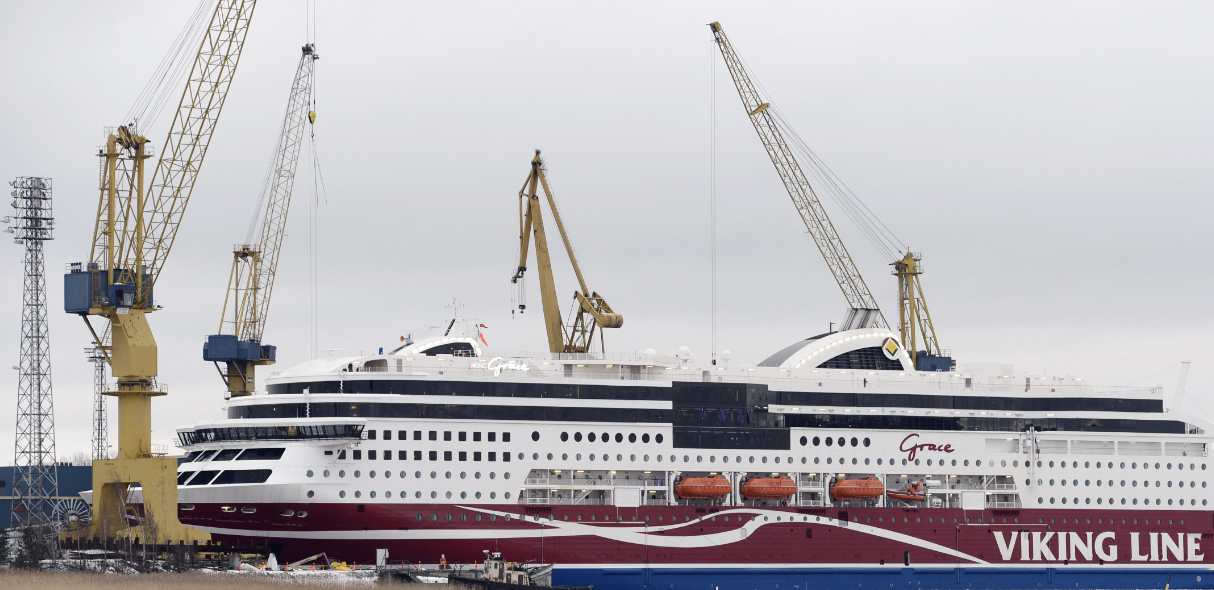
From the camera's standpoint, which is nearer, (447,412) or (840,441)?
(447,412)

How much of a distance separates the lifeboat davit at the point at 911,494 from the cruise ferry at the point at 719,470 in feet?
0.48

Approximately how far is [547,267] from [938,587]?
22818 millimetres

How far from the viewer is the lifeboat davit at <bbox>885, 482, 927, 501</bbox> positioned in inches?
2554

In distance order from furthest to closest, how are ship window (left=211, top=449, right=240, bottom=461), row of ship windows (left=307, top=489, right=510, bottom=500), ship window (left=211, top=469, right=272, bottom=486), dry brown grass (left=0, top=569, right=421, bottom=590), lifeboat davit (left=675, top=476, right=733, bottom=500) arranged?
lifeboat davit (left=675, top=476, right=733, bottom=500) < ship window (left=211, top=449, right=240, bottom=461) < ship window (left=211, top=469, right=272, bottom=486) < row of ship windows (left=307, top=489, right=510, bottom=500) < dry brown grass (left=0, top=569, right=421, bottom=590)

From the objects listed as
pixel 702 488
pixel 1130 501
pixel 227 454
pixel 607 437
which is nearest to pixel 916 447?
pixel 1130 501

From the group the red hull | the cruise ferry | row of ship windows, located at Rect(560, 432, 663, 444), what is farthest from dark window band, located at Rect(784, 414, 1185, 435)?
row of ship windows, located at Rect(560, 432, 663, 444)

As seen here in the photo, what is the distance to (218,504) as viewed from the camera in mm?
58219

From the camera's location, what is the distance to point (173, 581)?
52.4 m

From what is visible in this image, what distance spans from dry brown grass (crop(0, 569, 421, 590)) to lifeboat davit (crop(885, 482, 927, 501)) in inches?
894

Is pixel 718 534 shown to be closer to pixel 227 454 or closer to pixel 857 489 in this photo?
pixel 857 489

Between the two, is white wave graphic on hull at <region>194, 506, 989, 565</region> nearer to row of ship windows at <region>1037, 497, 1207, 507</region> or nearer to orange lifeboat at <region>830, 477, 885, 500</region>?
orange lifeboat at <region>830, 477, 885, 500</region>

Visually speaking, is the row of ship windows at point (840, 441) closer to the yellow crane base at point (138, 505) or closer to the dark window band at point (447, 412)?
the dark window band at point (447, 412)

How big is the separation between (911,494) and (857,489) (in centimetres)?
271

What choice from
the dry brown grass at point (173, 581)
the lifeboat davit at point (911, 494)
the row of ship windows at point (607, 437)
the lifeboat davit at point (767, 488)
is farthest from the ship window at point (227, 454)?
the lifeboat davit at point (911, 494)
